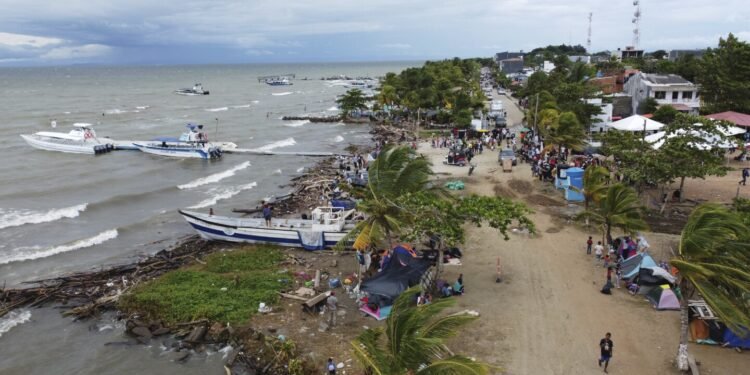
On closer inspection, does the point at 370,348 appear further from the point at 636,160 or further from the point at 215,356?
the point at 636,160

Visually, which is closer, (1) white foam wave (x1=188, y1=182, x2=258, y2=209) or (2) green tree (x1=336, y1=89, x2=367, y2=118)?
(1) white foam wave (x1=188, y1=182, x2=258, y2=209)

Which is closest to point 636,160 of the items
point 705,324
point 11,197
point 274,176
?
point 705,324

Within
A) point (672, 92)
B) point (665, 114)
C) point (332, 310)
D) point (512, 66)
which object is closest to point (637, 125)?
point (665, 114)

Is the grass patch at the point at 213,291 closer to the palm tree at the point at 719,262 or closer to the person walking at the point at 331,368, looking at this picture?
the person walking at the point at 331,368

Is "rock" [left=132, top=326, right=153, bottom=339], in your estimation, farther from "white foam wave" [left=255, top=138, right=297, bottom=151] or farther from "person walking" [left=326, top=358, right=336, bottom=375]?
"white foam wave" [left=255, top=138, right=297, bottom=151]

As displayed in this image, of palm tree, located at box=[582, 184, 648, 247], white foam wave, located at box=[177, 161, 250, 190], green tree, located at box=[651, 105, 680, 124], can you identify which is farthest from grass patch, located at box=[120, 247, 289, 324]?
green tree, located at box=[651, 105, 680, 124]

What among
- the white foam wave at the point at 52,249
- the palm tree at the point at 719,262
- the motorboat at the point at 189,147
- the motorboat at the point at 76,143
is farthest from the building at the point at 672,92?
the motorboat at the point at 76,143

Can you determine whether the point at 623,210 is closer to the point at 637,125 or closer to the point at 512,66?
the point at 637,125
